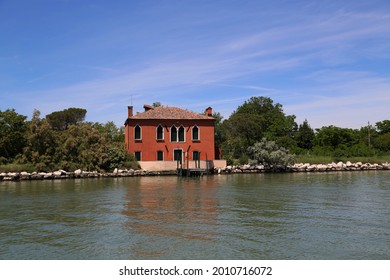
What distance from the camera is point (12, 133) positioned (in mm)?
34344

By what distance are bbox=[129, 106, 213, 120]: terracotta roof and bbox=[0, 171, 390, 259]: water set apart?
63.2 feet

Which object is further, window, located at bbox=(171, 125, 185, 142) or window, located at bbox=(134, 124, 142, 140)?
window, located at bbox=(171, 125, 185, 142)

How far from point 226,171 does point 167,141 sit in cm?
603

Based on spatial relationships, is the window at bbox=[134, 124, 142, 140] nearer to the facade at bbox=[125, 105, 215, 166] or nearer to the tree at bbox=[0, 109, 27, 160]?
the facade at bbox=[125, 105, 215, 166]

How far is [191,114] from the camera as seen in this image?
124ft

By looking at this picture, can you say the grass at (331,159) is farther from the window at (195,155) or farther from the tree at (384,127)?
the tree at (384,127)

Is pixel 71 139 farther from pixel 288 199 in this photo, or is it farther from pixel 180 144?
pixel 288 199

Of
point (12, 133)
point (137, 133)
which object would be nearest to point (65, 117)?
point (12, 133)

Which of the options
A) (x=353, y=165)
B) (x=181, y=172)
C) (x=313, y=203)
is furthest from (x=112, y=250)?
(x=353, y=165)

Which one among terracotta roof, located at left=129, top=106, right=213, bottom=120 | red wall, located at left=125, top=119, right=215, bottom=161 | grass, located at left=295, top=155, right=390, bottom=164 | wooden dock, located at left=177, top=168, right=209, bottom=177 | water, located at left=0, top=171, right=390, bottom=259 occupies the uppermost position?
terracotta roof, located at left=129, top=106, right=213, bottom=120

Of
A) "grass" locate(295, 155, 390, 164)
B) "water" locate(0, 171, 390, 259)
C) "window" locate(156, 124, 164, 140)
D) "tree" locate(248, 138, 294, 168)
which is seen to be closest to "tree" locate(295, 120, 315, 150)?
"grass" locate(295, 155, 390, 164)

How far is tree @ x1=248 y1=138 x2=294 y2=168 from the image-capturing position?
121ft

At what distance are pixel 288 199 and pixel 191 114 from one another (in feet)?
72.8
